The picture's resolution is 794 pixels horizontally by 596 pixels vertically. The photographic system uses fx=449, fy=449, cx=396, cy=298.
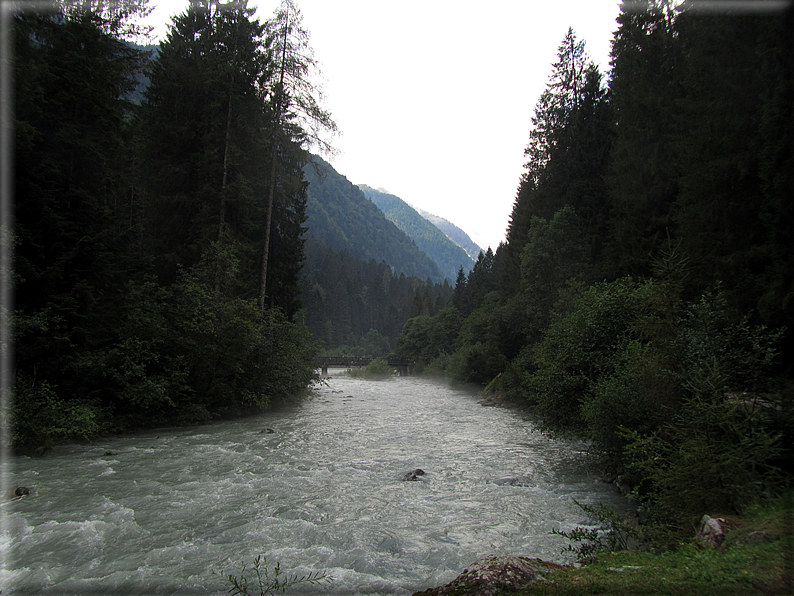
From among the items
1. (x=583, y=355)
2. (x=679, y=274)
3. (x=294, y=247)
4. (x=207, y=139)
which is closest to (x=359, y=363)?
(x=294, y=247)

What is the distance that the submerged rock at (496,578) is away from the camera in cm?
478

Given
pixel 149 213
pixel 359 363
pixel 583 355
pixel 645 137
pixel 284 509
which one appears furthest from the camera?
pixel 359 363

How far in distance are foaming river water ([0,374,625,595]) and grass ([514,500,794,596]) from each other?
81.3 inches

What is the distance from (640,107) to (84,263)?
1042 inches

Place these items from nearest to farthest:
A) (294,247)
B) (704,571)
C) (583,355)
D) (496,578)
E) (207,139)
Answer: (704,571)
(496,578)
(583,355)
(207,139)
(294,247)

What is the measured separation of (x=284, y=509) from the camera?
30.7ft

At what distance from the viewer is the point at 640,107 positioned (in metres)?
23.6

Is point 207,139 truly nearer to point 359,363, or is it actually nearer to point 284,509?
point 284,509

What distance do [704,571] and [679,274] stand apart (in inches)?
361

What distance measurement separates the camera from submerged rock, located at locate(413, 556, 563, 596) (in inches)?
Result: 188

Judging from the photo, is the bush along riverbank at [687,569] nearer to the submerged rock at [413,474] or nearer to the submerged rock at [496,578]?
the submerged rock at [496,578]

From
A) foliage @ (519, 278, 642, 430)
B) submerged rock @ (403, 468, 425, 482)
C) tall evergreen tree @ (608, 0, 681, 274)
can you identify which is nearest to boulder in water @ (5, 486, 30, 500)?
submerged rock @ (403, 468, 425, 482)

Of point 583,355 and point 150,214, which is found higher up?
point 150,214

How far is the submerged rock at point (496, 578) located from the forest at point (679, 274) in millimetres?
2991
